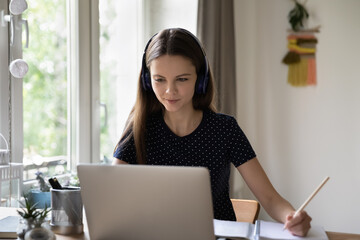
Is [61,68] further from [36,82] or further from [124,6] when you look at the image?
[124,6]

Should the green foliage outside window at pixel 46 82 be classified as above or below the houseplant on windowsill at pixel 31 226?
above

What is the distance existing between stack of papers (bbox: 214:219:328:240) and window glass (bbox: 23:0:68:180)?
118 cm

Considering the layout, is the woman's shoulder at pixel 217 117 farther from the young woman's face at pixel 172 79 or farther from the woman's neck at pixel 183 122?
the young woman's face at pixel 172 79

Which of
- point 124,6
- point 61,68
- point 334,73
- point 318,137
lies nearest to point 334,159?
point 318,137

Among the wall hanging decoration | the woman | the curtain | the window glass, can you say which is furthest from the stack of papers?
the wall hanging decoration

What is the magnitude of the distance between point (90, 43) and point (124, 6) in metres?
0.59

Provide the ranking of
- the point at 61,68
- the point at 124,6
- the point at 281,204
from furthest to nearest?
the point at 124,6 → the point at 61,68 → the point at 281,204

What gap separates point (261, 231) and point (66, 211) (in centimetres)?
48

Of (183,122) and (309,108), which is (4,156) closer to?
(183,122)

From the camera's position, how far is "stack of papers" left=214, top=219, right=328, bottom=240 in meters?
0.97

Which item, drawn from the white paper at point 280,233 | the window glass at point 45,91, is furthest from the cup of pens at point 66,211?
the window glass at point 45,91

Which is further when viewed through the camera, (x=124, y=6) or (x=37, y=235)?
(x=124, y=6)

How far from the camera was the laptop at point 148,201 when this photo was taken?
0.86 m

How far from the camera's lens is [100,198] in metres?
0.92
